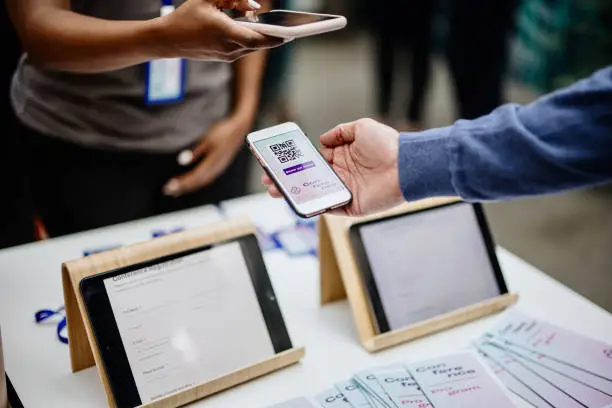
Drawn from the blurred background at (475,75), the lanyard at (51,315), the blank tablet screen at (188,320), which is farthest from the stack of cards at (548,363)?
the blurred background at (475,75)

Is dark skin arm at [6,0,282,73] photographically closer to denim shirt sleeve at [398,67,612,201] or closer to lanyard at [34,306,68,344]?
denim shirt sleeve at [398,67,612,201]

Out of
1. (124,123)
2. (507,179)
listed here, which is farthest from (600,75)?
(124,123)

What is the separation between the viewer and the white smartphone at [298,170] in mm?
950

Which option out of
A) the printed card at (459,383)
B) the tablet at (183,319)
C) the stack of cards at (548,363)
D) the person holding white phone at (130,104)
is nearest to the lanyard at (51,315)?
the tablet at (183,319)

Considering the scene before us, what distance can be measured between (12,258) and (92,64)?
0.45 m

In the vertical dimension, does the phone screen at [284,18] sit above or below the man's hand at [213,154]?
above

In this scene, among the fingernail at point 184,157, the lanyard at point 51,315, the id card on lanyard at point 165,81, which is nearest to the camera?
the lanyard at point 51,315

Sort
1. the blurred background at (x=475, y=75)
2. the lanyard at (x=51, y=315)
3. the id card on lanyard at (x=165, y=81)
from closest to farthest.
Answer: the lanyard at (x=51, y=315)
the id card on lanyard at (x=165, y=81)
the blurred background at (x=475, y=75)

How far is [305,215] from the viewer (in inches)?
36.3

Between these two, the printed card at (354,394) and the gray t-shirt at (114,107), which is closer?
the printed card at (354,394)

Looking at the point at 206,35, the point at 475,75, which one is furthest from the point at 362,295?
the point at 475,75

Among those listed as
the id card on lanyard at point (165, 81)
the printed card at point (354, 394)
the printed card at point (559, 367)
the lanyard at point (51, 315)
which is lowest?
the printed card at point (559, 367)

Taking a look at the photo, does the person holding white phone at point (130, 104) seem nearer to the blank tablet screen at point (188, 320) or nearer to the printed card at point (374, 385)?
the blank tablet screen at point (188, 320)

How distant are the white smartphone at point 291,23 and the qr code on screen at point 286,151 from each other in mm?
158
